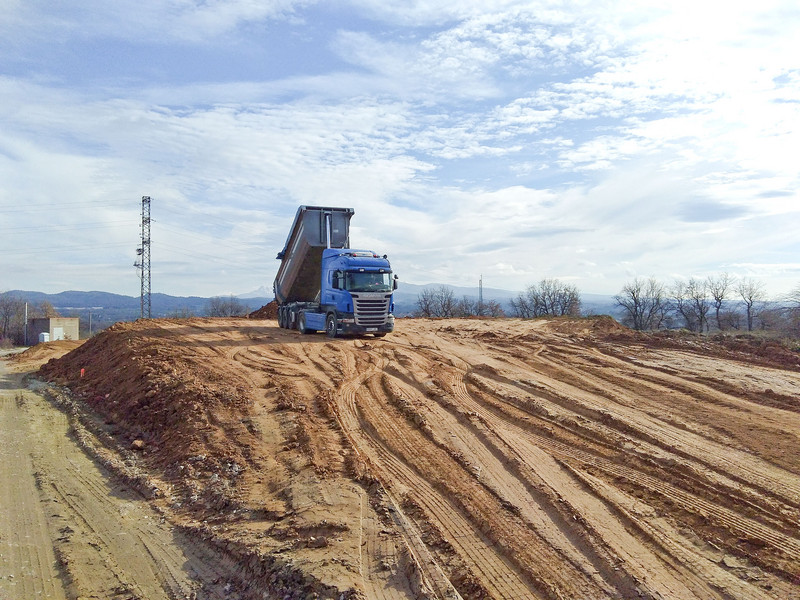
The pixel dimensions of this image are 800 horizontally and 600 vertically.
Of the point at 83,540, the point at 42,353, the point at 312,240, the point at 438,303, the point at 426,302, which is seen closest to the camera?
the point at 83,540

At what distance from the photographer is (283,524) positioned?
294 inches

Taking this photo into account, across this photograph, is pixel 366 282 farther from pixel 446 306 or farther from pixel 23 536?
pixel 446 306

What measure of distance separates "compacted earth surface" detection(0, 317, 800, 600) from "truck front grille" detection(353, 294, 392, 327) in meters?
4.99

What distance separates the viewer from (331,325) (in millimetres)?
22859

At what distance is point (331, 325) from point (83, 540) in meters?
15.4

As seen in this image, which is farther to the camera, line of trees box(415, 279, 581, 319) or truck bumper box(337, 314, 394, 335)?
line of trees box(415, 279, 581, 319)

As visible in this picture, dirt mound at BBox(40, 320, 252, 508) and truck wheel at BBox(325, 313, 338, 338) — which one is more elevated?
truck wheel at BBox(325, 313, 338, 338)

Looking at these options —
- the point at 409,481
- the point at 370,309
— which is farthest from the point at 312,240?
the point at 409,481

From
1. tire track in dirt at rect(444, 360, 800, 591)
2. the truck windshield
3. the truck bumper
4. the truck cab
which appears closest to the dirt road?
tire track in dirt at rect(444, 360, 800, 591)

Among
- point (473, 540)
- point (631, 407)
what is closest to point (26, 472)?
point (473, 540)

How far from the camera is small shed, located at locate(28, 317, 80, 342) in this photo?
180 feet

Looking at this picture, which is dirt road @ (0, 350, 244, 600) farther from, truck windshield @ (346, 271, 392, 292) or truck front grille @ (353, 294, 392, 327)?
truck windshield @ (346, 271, 392, 292)

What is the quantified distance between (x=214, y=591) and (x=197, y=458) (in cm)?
397

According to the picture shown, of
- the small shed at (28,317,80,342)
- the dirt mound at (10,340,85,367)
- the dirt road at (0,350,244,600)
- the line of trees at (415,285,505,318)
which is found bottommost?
the dirt road at (0,350,244,600)
